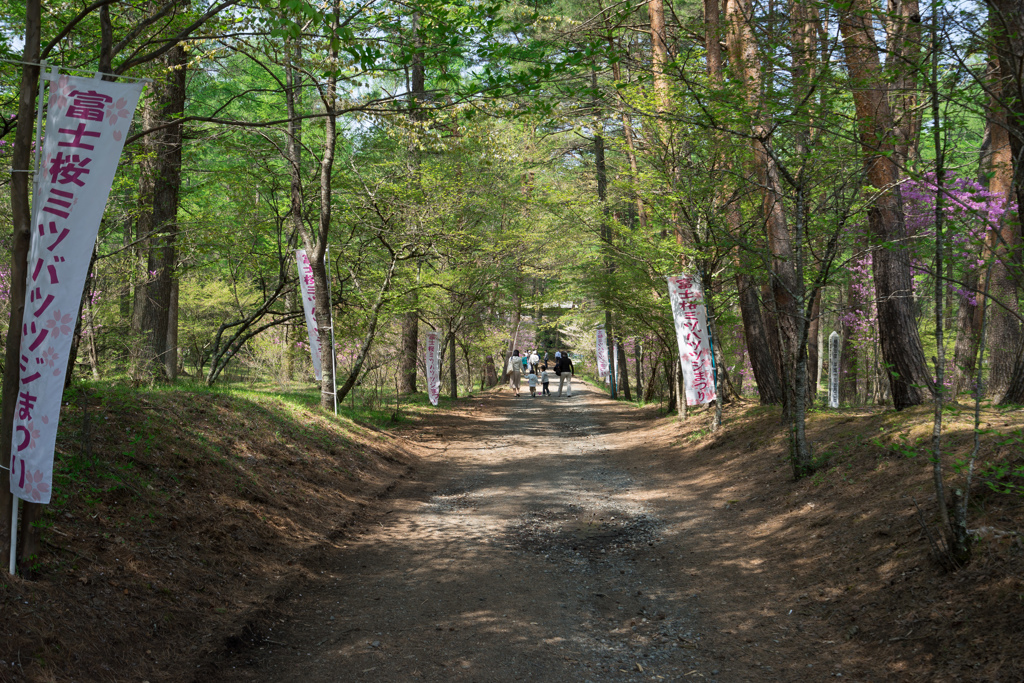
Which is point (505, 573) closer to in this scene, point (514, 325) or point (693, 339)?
point (693, 339)

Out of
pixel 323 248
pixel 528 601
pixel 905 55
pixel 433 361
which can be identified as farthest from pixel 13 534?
pixel 433 361

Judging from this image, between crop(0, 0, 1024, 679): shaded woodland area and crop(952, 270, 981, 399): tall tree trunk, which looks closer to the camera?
crop(0, 0, 1024, 679): shaded woodland area

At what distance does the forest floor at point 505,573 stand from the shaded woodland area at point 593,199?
0.42 metres

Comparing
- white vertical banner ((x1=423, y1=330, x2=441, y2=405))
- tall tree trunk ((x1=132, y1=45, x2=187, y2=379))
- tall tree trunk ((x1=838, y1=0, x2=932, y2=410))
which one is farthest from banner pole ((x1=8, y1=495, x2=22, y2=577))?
white vertical banner ((x1=423, y1=330, x2=441, y2=405))

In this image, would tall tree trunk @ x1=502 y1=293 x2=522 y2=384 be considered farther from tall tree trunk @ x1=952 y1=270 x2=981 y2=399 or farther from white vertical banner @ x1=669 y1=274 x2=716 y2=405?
tall tree trunk @ x1=952 y1=270 x2=981 y2=399

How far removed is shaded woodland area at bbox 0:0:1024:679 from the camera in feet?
15.7

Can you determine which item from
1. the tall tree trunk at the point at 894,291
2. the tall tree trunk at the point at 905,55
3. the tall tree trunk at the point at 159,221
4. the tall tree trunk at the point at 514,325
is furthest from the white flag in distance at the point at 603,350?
the tall tree trunk at the point at 905,55

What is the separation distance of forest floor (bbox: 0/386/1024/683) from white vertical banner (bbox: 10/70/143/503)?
77cm

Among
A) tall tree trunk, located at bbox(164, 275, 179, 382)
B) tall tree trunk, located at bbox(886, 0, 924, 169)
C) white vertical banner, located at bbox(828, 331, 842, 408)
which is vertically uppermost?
tall tree trunk, located at bbox(886, 0, 924, 169)

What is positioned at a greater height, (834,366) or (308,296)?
(308,296)

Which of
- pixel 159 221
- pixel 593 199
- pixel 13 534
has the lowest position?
pixel 13 534

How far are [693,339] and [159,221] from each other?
9.45 m

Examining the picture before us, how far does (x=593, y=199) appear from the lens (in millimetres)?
16516

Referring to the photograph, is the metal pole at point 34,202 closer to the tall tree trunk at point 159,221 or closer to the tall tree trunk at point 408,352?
the tall tree trunk at point 159,221
